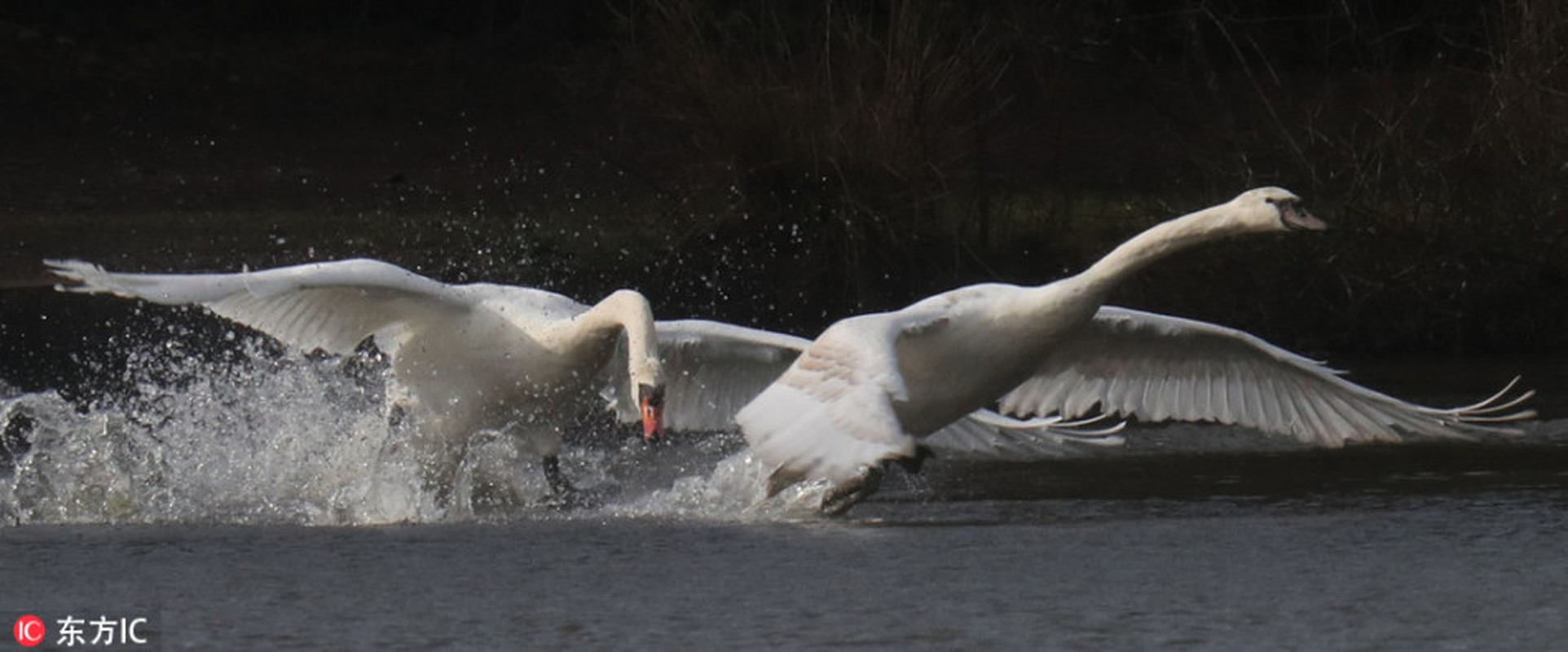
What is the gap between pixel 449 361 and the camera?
10156mm

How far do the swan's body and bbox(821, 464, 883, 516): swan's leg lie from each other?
80 centimetres

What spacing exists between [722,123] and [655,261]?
3.46 feet

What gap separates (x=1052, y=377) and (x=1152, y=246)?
1342mm

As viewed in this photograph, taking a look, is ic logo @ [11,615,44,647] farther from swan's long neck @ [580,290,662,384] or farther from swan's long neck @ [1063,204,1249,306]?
Result: swan's long neck @ [1063,204,1249,306]

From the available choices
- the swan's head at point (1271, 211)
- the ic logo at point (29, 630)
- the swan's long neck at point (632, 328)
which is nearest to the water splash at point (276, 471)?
the swan's long neck at point (632, 328)

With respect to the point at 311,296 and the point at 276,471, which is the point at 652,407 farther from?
the point at 276,471

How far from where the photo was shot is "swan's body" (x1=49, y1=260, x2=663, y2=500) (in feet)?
32.1

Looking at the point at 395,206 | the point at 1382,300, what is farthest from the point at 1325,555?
the point at 395,206

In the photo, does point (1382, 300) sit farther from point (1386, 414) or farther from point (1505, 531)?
point (1505, 531)

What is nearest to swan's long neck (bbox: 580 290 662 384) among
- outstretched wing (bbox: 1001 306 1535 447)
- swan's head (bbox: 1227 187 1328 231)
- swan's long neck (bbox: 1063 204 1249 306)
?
swan's long neck (bbox: 1063 204 1249 306)

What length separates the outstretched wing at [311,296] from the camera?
31.6 ft

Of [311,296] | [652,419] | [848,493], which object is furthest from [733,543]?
[311,296]

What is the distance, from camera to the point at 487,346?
10.1 meters

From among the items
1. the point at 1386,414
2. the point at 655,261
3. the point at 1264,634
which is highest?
the point at 655,261
